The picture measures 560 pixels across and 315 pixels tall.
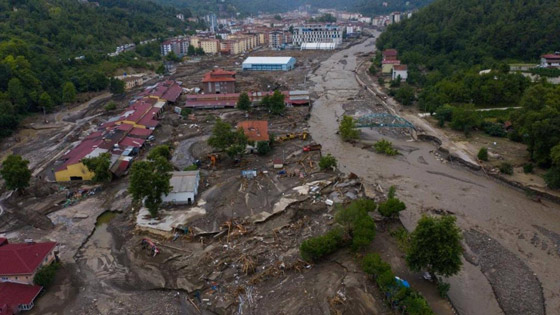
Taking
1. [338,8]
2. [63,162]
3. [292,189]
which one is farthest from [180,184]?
[338,8]

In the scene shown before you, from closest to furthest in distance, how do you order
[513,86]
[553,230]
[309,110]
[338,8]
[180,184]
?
1. [553,230]
2. [180,184]
3. [513,86]
4. [309,110]
5. [338,8]

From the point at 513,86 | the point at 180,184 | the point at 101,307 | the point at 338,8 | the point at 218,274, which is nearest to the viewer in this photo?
the point at 101,307

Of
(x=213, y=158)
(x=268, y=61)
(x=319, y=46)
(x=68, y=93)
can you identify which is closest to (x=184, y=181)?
(x=213, y=158)

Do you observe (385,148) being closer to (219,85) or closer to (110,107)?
(219,85)

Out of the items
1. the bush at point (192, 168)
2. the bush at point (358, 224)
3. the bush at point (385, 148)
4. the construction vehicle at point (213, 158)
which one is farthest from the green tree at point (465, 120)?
the bush at point (192, 168)

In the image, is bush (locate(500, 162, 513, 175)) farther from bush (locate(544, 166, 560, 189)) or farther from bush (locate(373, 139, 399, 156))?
bush (locate(373, 139, 399, 156))

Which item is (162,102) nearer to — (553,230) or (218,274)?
(218,274)

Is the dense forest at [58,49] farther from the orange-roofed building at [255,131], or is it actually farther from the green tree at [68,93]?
the orange-roofed building at [255,131]
